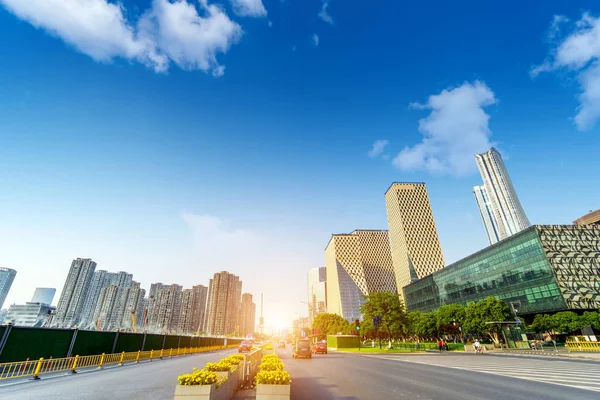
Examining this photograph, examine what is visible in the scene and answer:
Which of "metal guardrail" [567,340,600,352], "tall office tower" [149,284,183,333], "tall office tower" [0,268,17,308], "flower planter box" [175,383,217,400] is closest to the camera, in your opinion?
"flower planter box" [175,383,217,400]

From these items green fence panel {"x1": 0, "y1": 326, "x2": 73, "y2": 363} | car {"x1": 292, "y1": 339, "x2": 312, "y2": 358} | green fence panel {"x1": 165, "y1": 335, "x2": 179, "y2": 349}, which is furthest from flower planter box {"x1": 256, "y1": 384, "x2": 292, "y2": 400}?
green fence panel {"x1": 165, "y1": 335, "x2": 179, "y2": 349}

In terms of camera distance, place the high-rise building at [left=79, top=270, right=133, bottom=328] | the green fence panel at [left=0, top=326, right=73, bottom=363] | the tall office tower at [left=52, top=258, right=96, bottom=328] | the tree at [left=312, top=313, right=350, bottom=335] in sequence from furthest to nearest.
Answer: the high-rise building at [left=79, top=270, right=133, bottom=328]
the tall office tower at [left=52, top=258, right=96, bottom=328]
the tree at [left=312, top=313, right=350, bottom=335]
the green fence panel at [left=0, top=326, right=73, bottom=363]

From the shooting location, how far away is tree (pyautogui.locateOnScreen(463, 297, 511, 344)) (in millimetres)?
49438

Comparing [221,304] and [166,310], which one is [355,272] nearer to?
[221,304]

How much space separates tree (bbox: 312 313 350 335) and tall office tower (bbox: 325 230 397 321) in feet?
202

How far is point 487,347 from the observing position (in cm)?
4772

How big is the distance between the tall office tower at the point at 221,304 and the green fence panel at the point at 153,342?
11850 cm

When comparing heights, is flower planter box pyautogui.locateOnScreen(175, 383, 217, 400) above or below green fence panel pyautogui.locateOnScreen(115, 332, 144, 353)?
below

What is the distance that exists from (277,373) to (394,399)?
576 centimetres

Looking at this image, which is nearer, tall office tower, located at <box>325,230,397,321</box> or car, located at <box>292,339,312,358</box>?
car, located at <box>292,339,312,358</box>

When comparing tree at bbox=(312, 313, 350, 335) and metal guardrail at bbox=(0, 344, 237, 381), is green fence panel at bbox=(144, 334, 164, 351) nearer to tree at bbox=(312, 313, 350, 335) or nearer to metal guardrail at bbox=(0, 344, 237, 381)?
metal guardrail at bbox=(0, 344, 237, 381)

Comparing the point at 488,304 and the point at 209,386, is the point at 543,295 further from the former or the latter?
the point at 209,386

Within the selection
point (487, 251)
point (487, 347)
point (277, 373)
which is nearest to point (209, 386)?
point (277, 373)

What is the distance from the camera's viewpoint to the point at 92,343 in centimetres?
2283
